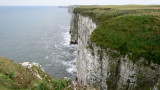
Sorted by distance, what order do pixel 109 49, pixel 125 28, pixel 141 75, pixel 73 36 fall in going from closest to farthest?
pixel 141 75, pixel 109 49, pixel 125 28, pixel 73 36

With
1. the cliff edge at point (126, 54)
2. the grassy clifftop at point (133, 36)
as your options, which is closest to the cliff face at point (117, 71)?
the cliff edge at point (126, 54)

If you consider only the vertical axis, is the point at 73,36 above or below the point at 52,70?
above

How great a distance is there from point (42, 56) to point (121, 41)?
102 feet

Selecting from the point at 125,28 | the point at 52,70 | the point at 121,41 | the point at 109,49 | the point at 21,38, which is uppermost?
the point at 125,28

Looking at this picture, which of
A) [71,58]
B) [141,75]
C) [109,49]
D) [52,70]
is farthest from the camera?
[71,58]

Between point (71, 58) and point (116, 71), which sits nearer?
point (116, 71)

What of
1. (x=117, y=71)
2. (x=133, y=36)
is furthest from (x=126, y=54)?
(x=133, y=36)

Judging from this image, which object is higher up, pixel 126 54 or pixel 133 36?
pixel 133 36

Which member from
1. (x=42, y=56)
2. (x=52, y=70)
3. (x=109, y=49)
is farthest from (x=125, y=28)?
(x=42, y=56)

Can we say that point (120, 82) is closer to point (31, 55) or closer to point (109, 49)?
point (109, 49)

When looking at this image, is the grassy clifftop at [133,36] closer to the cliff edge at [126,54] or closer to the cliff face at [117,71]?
the cliff edge at [126,54]

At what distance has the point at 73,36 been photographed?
184ft

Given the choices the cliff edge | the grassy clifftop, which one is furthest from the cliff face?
the grassy clifftop

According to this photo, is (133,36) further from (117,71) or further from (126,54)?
(117,71)
